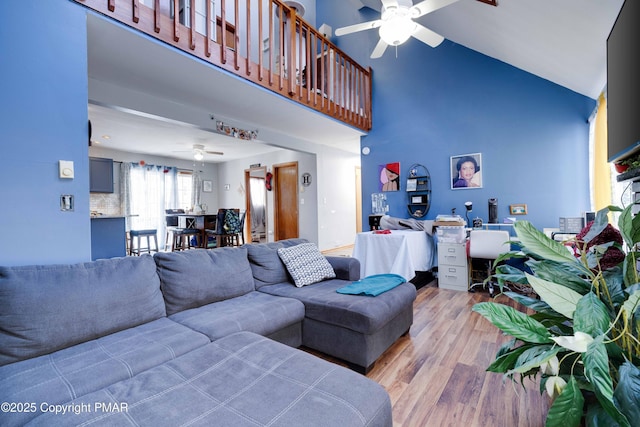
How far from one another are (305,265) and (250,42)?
292cm

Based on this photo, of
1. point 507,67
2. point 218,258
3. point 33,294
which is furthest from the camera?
point 507,67

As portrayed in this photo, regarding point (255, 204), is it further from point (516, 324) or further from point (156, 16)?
point (516, 324)

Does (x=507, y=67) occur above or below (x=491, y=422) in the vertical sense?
above

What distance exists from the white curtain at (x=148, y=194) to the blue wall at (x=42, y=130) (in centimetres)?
572

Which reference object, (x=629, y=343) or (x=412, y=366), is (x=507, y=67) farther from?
(x=629, y=343)

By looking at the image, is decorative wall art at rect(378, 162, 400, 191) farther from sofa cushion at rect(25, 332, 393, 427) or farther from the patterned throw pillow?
sofa cushion at rect(25, 332, 393, 427)

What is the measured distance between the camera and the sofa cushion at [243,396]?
837 mm

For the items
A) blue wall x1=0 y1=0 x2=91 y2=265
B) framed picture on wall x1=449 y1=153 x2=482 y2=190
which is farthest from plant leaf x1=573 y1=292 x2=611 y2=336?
framed picture on wall x1=449 y1=153 x2=482 y2=190

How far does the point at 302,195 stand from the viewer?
21.9 feet

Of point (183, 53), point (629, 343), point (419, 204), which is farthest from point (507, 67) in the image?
point (629, 343)

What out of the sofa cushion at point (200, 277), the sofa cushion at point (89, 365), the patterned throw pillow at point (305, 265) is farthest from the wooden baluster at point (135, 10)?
the sofa cushion at point (89, 365)

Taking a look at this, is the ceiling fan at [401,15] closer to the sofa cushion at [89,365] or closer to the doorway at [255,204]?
the sofa cushion at [89,365]

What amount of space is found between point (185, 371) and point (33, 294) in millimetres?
848

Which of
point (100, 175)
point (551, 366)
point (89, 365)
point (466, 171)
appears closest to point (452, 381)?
point (551, 366)
